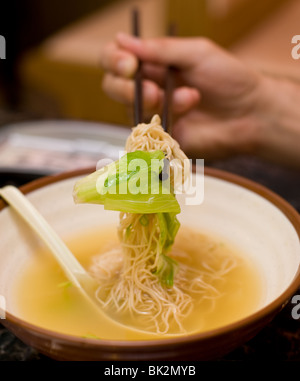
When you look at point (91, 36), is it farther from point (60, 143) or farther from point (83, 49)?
point (60, 143)

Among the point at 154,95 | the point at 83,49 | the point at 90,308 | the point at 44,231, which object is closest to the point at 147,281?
the point at 90,308

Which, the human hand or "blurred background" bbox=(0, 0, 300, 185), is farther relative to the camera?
"blurred background" bbox=(0, 0, 300, 185)

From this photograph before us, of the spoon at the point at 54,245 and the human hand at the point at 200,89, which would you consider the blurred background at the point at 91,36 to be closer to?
the human hand at the point at 200,89

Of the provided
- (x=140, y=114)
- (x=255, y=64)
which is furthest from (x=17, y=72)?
(x=140, y=114)

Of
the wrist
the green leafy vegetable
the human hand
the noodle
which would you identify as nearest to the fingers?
the human hand

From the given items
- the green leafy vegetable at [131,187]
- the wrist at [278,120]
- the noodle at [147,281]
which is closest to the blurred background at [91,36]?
the wrist at [278,120]

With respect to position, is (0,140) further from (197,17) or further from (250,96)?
(197,17)

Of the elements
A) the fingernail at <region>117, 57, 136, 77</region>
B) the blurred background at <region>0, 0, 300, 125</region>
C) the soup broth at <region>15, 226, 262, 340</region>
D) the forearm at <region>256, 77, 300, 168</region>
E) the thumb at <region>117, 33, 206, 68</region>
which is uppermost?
the blurred background at <region>0, 0, 300, 125</region>

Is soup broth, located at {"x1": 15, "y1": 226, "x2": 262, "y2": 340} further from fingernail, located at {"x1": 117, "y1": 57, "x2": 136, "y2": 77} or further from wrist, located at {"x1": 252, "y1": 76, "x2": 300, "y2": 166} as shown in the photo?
wrist, located at {"x1": 252, "y1": 76, "x2": 300, "y2": 166}
